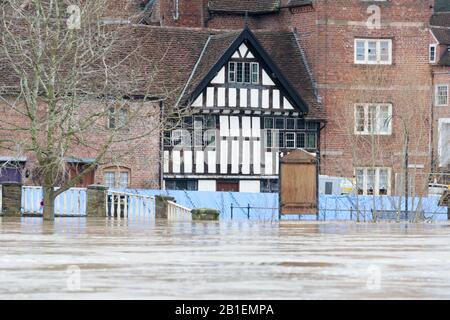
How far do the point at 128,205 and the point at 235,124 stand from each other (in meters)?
16.4

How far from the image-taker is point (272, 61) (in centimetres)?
6241

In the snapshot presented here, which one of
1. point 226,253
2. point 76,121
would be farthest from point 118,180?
point 226,253

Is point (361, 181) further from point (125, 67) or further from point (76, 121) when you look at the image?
point (76, 121)

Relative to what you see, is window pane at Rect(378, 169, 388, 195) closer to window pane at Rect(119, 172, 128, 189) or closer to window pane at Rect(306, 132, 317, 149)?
window pane at Rect(306, 132, 317, 149)

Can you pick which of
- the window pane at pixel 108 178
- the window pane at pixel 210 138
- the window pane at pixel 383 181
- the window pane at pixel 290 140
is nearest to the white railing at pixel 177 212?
the window pane at pixel 108 178

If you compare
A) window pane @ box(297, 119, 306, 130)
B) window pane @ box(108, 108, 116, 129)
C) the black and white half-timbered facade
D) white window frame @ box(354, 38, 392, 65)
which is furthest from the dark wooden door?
window pane @ box(108, 108, 116, 129)

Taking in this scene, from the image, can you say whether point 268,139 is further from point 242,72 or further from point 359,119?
point 359,119

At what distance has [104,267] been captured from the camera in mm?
17719

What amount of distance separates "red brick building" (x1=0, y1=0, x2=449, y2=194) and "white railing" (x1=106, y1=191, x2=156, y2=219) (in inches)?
594

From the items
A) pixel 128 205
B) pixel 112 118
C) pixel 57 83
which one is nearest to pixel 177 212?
pixel 128 205

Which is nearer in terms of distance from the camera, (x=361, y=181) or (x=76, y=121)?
(x=76, y=121)

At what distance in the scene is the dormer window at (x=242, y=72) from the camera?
6222 centimetres

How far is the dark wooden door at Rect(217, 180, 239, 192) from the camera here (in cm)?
6288
